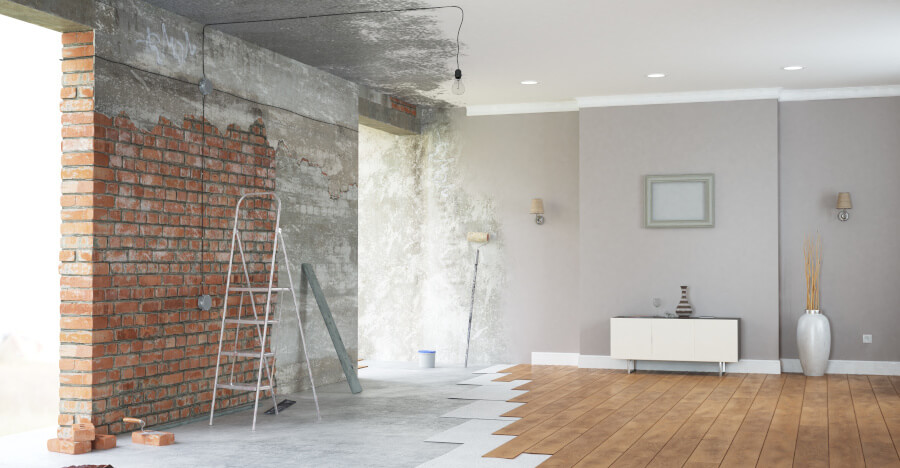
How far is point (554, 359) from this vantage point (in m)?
9.93

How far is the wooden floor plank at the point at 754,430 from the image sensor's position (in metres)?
4.96

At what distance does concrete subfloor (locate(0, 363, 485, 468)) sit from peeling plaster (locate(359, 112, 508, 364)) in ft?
8.86

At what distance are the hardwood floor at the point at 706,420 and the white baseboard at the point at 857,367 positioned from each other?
192 millimetres

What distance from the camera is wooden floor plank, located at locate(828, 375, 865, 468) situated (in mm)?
4973

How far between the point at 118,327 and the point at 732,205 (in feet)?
20.6

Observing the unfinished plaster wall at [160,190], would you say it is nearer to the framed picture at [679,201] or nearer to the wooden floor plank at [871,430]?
the framed picture at [679,201]

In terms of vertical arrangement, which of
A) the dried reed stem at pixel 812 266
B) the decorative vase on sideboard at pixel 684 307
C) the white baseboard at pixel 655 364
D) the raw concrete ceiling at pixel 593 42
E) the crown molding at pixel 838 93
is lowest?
the white baseboard at pixel 655 364

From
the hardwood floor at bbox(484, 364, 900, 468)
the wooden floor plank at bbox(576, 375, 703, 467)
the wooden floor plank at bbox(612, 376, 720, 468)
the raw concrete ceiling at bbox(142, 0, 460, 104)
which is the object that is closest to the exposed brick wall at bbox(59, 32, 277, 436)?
the raw concrete ceiling at bbox(142, 0, 460, 104)

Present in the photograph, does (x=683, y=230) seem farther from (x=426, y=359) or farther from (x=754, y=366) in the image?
(x=426, y=359)

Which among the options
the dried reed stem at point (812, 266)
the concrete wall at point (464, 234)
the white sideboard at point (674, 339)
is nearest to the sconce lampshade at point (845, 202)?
the dried reed stem at point (812, 266)

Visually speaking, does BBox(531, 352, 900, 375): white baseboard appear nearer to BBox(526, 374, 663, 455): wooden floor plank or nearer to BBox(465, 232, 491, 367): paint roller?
BBox(526, 374, 663, 455): wooden floor plank

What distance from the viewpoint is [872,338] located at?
8953mm

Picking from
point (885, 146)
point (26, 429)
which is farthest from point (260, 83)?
point (885, 146)

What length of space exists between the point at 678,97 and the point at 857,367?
10.9ft
